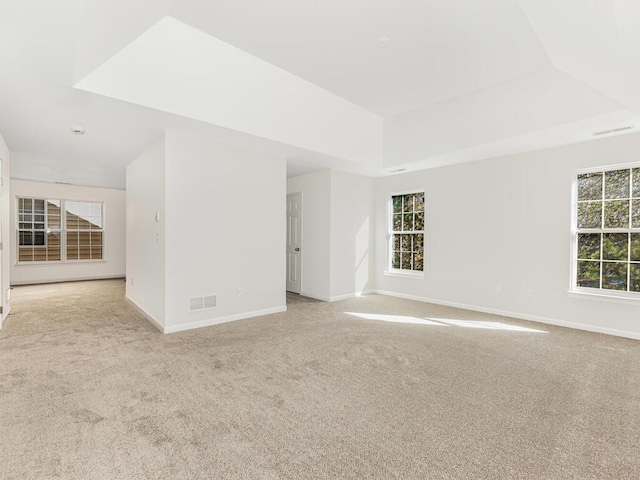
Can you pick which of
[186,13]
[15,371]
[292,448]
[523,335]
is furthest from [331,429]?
[186,13]

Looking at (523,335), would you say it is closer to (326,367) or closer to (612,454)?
(612,454)

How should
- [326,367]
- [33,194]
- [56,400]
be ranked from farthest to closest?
[33,194], [326,367], [56,400]

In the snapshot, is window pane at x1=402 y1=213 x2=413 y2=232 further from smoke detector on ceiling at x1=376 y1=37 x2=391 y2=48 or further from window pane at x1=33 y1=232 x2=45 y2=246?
window pane at x1=33 y1=232 x2=45 y2=246

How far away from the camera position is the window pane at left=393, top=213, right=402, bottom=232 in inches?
253

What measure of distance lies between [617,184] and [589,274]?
119 cm

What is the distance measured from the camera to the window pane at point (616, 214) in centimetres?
403

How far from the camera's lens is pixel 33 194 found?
301 inches

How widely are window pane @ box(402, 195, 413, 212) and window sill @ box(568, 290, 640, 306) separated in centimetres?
284

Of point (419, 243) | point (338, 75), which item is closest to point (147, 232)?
point (338, 75)

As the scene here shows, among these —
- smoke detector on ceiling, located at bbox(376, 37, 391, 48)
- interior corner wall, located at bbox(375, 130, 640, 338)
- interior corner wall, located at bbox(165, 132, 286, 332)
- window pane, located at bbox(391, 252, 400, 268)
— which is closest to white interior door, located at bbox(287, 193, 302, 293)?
interior corner wall, located at bbox(165, 132, 286, 332)

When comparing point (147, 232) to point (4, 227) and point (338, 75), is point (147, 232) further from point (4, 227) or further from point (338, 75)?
point (338, 75)

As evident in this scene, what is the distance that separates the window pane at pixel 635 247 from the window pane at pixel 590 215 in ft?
1.15

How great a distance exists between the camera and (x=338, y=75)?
148 inches

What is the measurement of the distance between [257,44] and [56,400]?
340 cm
